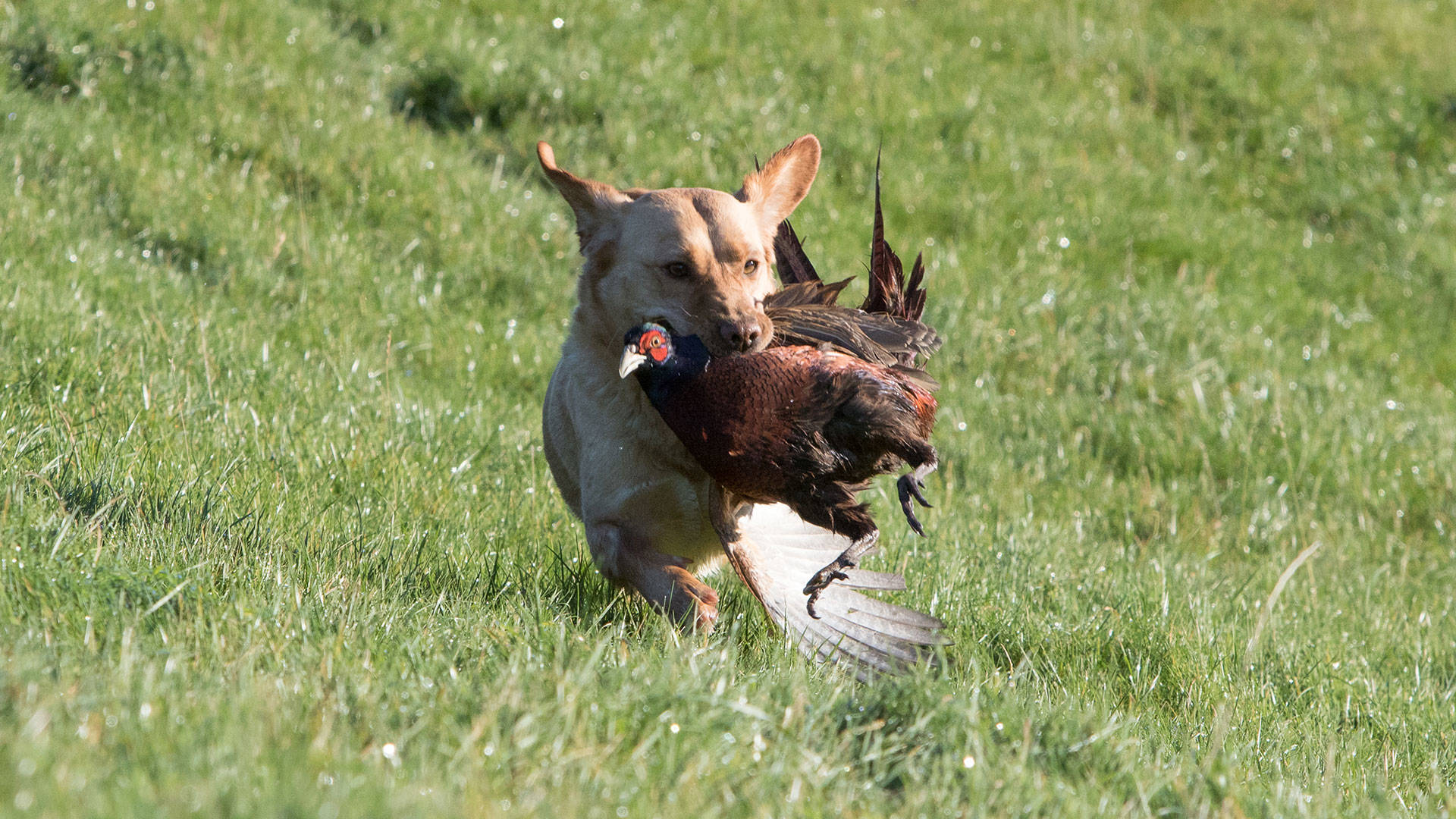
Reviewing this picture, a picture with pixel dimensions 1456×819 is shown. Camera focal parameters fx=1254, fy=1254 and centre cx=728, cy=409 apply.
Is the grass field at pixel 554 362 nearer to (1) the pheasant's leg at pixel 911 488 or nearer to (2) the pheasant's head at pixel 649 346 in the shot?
(1) the pheasant's leg at pixel 911 488

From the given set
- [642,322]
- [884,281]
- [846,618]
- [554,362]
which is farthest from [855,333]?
[554,362]

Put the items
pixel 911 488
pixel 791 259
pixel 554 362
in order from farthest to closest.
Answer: pixel 554 362
pixel 791 259
pixel 911 488

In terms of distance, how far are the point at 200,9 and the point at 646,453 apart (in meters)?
5.71

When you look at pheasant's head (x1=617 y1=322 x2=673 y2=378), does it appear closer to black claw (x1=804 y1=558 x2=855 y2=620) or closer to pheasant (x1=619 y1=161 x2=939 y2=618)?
pheasant (x1=619 y1=161 x2=939 y2=618)

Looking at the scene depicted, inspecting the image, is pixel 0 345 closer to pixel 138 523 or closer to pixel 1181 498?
pixel 138 523

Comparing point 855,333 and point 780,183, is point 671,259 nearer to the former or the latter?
point 855,333

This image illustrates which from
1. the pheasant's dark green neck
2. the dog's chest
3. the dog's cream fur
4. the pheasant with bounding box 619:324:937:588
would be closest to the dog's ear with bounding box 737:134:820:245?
the dog's cream fur

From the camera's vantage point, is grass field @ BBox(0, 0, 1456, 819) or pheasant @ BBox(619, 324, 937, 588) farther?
pheasant @ BBox(619, 324, 937, 588)

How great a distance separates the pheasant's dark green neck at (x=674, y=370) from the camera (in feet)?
10.5

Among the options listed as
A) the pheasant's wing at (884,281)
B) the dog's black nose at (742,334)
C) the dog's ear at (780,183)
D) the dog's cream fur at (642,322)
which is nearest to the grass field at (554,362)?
the dog's cream fur at (642,322)

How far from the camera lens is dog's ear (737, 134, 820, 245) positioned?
163 inches

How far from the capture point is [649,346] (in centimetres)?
317

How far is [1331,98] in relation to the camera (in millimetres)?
10047

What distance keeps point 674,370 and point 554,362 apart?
292cm
